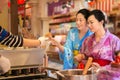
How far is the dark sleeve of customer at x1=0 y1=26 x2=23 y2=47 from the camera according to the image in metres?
1.66

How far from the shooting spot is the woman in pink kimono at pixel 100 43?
1.79 meters

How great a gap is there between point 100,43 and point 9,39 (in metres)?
0.69

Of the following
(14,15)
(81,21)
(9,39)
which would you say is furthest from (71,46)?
(14,15)

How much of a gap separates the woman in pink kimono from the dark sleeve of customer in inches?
19.3

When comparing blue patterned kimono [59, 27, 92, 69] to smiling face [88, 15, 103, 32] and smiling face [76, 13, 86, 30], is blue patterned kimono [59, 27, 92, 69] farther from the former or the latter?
smiling face [88, 15, 103, 32]

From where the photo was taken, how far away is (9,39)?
5.62 feet

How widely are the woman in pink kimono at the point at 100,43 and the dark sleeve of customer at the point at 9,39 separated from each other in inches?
19.3

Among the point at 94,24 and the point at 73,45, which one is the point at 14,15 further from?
the point at 94,24

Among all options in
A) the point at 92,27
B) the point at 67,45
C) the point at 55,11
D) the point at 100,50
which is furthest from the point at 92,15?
the point at 55,11

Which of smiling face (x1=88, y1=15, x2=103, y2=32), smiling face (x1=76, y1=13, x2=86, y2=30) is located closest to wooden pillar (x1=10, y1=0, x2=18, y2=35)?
smiling face (x1=76, y1=13, x2=86, y2=30)

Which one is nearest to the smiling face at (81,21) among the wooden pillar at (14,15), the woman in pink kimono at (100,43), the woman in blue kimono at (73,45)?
the woman in blue kimono at (73,45)

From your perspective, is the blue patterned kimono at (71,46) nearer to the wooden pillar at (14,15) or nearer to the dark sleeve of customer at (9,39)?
the dark sleeve of customer at (9,39)

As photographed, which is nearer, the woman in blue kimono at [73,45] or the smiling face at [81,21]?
the smiling face at [81,21]

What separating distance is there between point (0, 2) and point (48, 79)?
568mm
